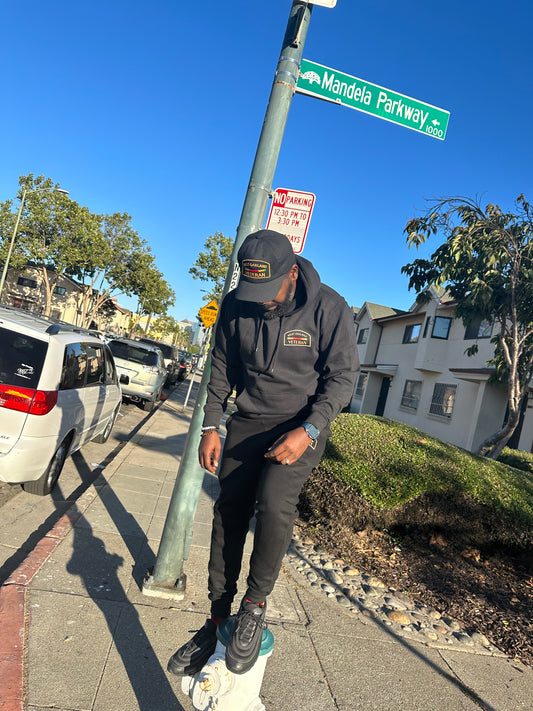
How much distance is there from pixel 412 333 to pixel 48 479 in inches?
906

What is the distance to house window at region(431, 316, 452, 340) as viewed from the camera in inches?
878

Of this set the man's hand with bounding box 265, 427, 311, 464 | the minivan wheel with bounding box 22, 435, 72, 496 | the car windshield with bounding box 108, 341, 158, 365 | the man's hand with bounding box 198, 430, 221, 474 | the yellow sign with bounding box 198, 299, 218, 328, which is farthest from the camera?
the yellow sign with bounding box 198, 299, 218, 328

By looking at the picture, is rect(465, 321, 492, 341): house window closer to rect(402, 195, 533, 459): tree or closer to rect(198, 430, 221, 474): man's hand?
rect(402, 195, 533, 459): tree

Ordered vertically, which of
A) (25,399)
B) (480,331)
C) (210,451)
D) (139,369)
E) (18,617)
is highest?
(480,331)

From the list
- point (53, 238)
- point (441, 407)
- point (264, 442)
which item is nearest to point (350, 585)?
point (264, 442)

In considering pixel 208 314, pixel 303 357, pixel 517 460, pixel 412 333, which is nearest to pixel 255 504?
pixel 303 357

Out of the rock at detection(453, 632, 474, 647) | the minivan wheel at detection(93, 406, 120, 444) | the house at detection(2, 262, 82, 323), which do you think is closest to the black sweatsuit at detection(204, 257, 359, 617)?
the rock at detection(453, 632, 474, 647)

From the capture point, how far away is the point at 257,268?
208 centimetres

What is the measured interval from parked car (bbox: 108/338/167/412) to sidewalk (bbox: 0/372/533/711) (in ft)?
31.6

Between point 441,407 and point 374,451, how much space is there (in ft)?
56.0

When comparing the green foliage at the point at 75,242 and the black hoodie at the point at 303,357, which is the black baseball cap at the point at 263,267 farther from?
the green foliage at the point at 75,242

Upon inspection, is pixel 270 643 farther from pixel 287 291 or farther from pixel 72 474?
pixel 72 474

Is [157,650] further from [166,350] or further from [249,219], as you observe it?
[166,350]

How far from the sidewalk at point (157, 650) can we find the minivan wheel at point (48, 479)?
45.6 inches
